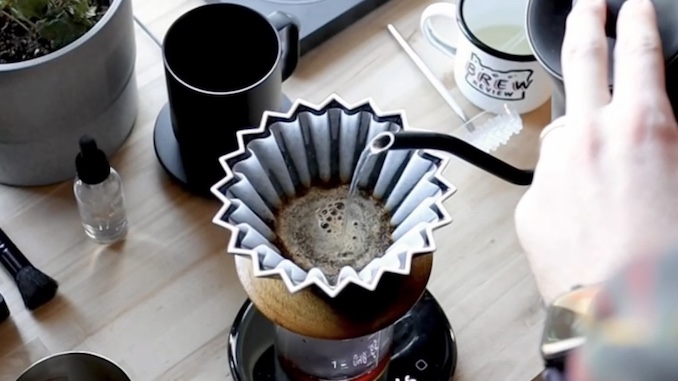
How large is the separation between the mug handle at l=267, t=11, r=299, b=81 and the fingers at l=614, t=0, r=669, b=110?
0.28 m

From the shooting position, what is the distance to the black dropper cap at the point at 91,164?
0.73 metres

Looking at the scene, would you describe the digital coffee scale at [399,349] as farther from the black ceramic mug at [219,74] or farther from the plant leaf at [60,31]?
the plant leaf at [60,31]

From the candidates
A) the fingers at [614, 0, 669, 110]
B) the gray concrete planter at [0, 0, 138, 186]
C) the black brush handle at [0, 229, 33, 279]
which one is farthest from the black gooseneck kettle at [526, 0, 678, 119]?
the black brush handle at [0, 229, 33, 279]

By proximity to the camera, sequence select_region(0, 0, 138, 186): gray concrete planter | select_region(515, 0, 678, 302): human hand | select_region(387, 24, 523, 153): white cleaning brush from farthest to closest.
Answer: select_region(387, 24, 523, 153): white cleaning brush
select_region(0, 0, 138, 186): gray concrete planter
select_region(515, 0, 678, 302): human hand

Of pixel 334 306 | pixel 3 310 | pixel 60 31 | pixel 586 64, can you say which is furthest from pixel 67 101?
pixel 586 64

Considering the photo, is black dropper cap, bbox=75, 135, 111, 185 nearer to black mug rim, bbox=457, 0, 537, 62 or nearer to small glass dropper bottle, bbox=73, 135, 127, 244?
small glass dropper bottle, bbox=73, 135, 127, 244

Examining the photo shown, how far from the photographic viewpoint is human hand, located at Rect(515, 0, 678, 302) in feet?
1.88

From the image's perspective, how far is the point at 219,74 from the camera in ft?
2.67

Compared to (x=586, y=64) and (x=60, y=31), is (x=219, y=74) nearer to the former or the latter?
(x=60, y=31)

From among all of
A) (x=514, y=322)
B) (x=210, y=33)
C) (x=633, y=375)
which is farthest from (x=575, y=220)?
(x=210, y=33)

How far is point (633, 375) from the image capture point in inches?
20.2

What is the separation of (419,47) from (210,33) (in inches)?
7.7

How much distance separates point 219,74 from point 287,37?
0.19 ft

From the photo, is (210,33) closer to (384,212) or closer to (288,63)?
(288,63)
